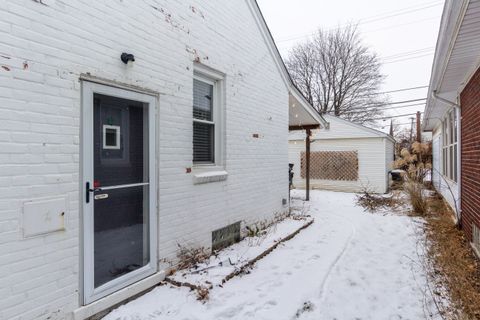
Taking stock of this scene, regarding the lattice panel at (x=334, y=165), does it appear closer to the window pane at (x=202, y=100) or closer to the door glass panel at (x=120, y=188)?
the window pane at (x=202, y=100)

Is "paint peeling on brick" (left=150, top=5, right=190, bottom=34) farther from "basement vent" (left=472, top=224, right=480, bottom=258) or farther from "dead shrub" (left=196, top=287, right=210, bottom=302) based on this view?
"basement vent" (left=472, top=224, right=480, bottom=258)

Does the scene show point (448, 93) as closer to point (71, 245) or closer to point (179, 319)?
point (179, 319)

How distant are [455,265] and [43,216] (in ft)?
16.1

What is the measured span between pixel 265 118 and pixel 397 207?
5.72m

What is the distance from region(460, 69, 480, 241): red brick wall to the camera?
4.37 m

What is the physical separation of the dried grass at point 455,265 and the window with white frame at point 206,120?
11.6 ft

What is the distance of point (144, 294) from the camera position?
3178 millimetres

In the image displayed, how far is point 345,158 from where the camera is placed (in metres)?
13.2

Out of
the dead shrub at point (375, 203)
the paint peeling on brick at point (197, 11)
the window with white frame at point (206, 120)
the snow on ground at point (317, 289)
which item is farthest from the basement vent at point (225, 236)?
the dead shrub at point (375, 203)

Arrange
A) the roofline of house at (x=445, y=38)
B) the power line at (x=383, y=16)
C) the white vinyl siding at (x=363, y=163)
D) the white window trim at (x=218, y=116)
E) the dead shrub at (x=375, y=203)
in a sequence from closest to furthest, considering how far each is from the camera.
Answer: the roofline of house at (x=445, y=38)
the white window trim at (x=218, y=116)
the dead shrub at (x=375, y=203)
the white vinyl siding at (x=363, y=163)
the power line at (x=383, y=16)

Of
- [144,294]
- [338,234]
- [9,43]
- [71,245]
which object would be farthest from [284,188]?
[9,43]

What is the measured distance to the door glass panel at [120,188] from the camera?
286 cm

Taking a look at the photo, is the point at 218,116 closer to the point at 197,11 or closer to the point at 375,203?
the point at 197,11

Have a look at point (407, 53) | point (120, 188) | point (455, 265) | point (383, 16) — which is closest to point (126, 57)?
point (120, 188)
